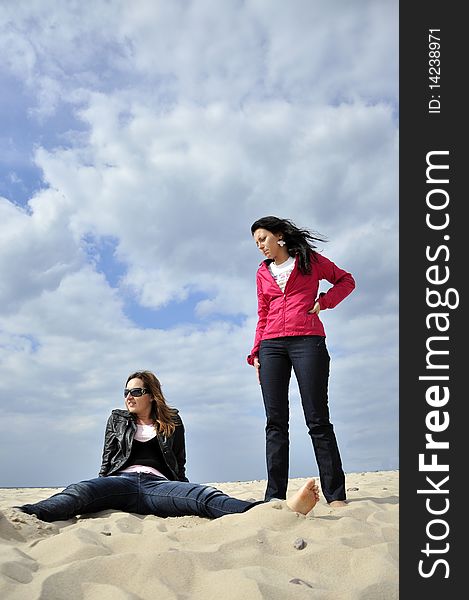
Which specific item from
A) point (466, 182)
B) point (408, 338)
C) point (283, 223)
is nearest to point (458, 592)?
point (408, 338)

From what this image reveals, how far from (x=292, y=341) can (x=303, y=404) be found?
1.53 ft

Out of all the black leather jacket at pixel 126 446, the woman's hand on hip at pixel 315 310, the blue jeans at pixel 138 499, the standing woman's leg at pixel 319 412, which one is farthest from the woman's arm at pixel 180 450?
the woman's hand on hip at pixel 315 310

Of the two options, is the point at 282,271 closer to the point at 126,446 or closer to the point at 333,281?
the point at 333,281

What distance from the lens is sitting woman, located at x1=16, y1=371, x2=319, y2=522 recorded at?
3842 mm

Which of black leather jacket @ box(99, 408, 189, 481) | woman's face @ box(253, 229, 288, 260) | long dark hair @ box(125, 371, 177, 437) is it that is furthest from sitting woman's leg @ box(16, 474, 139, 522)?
woman's face @ box(253, 229, 288, 260)

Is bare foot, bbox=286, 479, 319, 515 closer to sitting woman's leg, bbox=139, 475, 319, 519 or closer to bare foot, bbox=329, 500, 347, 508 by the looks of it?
sitting woman's leg, bbox=139, 475, 319, 519

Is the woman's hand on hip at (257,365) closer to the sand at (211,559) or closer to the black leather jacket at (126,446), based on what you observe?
the black leather jacket at (126,446)

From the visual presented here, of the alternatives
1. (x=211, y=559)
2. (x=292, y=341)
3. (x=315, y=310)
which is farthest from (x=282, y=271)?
(x=211, y=559)

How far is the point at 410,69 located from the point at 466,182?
2.22 feet

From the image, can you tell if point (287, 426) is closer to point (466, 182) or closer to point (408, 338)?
point (408, 338)

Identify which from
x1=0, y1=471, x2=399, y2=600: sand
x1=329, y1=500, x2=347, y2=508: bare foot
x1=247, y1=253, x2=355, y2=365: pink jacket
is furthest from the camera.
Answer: x1=247, y1=253, x2=355, y2=365: pink jacket

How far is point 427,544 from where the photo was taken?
2.55m

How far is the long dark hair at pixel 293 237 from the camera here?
4.61 m

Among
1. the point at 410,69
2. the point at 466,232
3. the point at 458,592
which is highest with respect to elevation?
the point at 410,69
